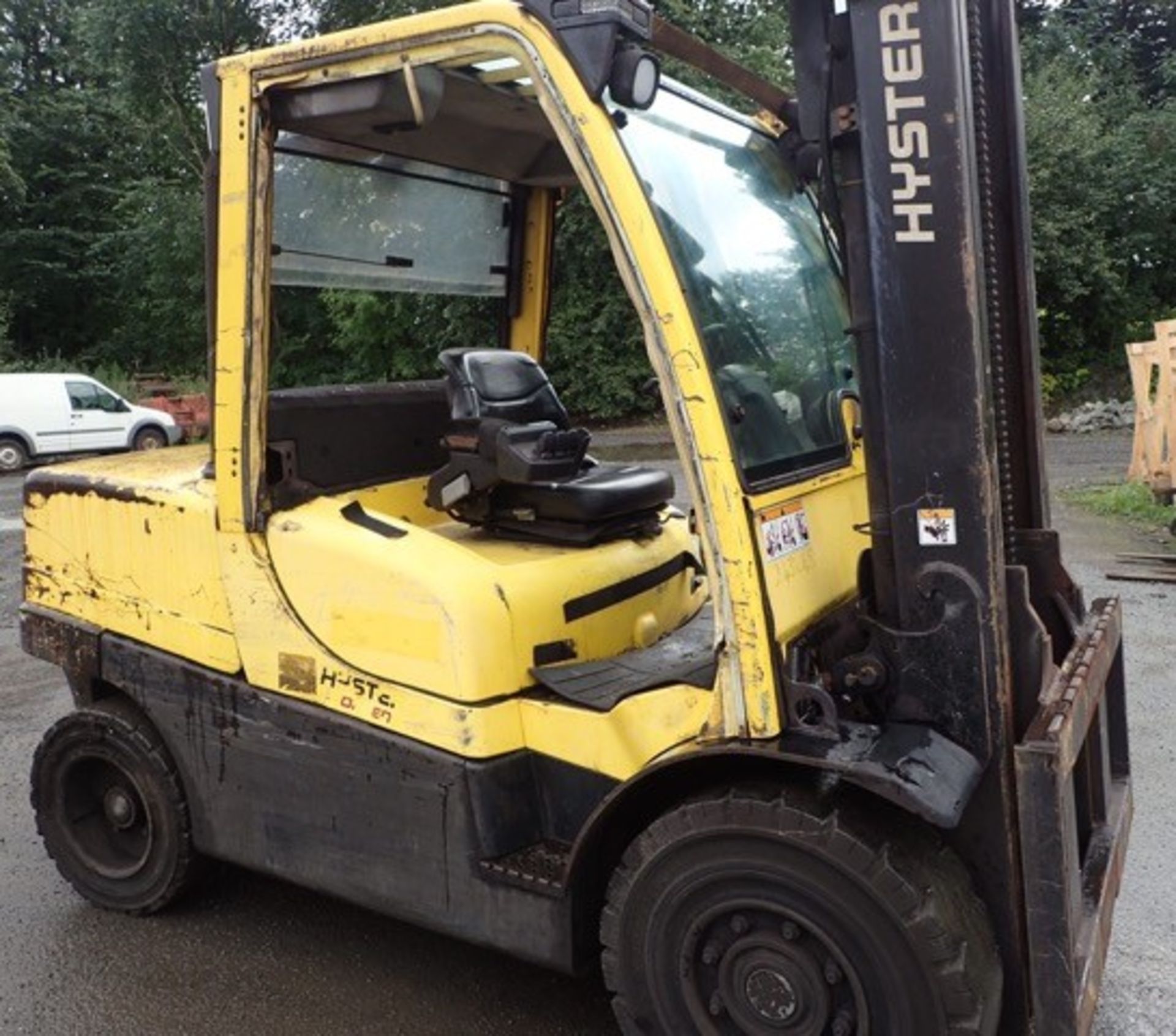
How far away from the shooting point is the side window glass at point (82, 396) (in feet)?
73.0

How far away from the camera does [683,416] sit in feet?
8.26

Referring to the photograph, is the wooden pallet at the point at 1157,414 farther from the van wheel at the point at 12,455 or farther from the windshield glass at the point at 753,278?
the van wheel at the point at 12,455

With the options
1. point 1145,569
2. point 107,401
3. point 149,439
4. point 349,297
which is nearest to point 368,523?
point 349,297

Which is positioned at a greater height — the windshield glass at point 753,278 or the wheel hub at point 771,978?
the windshield glass at point 753,278

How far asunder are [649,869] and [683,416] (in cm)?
103

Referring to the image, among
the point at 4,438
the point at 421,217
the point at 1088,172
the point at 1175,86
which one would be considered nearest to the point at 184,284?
the point at 4,438

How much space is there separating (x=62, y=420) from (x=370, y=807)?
839 inches

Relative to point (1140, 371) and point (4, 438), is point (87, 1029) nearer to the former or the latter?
point (1140, 371)

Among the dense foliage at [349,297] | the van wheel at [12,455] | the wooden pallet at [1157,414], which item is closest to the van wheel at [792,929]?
the dense foliage at [349,297]

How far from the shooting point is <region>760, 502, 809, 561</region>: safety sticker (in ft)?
8.46

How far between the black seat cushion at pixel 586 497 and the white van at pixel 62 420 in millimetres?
20578

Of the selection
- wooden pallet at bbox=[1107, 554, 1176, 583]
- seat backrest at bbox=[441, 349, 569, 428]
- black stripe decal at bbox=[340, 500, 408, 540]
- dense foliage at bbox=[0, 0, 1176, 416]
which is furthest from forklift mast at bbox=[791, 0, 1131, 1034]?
wooden pallet at bbox=[1107, 554, 1176, 583]

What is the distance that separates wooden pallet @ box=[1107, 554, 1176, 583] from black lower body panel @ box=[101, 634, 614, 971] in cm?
679

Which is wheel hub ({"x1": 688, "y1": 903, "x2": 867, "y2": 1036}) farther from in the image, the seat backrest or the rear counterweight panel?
the seat backrest
